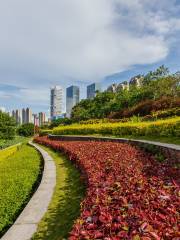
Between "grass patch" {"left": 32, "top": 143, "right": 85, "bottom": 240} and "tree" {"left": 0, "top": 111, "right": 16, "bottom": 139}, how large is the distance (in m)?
47.4

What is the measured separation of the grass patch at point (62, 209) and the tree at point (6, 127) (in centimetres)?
4740

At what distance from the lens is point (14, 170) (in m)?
11.4

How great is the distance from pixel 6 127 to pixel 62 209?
5141 centimetres

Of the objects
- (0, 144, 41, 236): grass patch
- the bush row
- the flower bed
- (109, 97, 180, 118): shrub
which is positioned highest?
(109, 97, 180, 118): shrub

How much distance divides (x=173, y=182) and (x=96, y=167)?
9.52 feet

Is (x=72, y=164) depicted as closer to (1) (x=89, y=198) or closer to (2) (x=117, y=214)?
(1) (x=89, y=198)

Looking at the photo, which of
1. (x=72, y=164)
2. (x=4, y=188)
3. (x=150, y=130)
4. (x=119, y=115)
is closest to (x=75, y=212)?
(x=4, y=188)

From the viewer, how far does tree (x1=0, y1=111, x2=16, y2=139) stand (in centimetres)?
5491

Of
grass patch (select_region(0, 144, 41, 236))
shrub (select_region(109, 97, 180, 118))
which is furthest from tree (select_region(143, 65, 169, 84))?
grass patch (select_region(0, 144, 41, 236))

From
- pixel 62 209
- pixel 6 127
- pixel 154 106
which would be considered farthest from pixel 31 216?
pixel 6 127

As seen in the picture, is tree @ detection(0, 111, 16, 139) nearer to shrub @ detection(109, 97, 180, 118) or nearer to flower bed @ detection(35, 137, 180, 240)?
shrub @ detection(109, 97, 180, 118)

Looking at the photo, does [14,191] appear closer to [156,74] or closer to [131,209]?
[131,209]

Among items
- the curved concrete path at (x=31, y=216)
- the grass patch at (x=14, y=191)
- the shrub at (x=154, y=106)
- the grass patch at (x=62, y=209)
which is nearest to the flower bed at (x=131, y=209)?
the grass patch at (x=62, y=209)

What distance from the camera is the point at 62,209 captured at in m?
5.94
